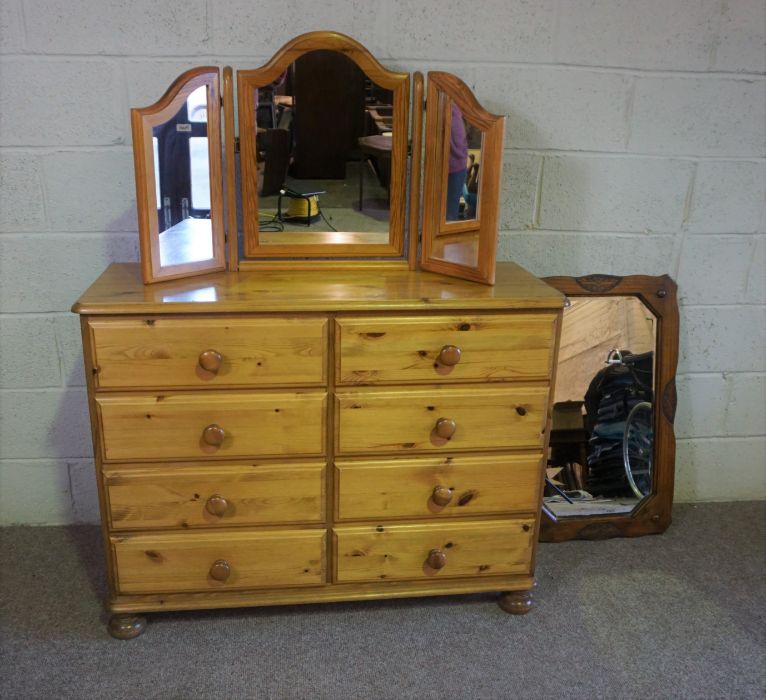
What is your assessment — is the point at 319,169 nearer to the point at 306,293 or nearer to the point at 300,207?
the point at 300,207

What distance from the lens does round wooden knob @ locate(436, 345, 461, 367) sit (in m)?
1.70

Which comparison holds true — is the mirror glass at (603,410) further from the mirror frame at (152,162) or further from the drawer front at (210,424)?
the mirror frame at (152,162)

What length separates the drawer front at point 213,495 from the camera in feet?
5.70

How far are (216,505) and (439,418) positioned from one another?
0.56m

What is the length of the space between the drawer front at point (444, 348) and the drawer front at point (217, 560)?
1.47ft

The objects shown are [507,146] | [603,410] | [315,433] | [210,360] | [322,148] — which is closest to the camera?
[210,360]

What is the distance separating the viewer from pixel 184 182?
1782 millimetres

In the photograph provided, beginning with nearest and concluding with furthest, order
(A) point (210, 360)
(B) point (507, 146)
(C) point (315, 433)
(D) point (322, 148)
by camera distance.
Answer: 1. (A) point (210, 360)
2. (C) point (315, 433)
3. (D) point (322, 148)
4. (B) point (507, 146)

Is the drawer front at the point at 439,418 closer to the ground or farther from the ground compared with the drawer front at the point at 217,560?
farther from the ground

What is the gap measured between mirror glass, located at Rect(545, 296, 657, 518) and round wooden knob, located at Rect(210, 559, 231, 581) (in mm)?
999

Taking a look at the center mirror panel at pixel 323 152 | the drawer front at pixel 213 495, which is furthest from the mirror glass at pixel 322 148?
the drawer front at pixel 213 495

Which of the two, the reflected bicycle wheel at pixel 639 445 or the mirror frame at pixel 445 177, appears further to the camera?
the reflected bicycle wheel at pixel 639 445

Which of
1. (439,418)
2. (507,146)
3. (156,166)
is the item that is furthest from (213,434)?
(507,146)

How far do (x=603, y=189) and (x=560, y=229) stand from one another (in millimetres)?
164
